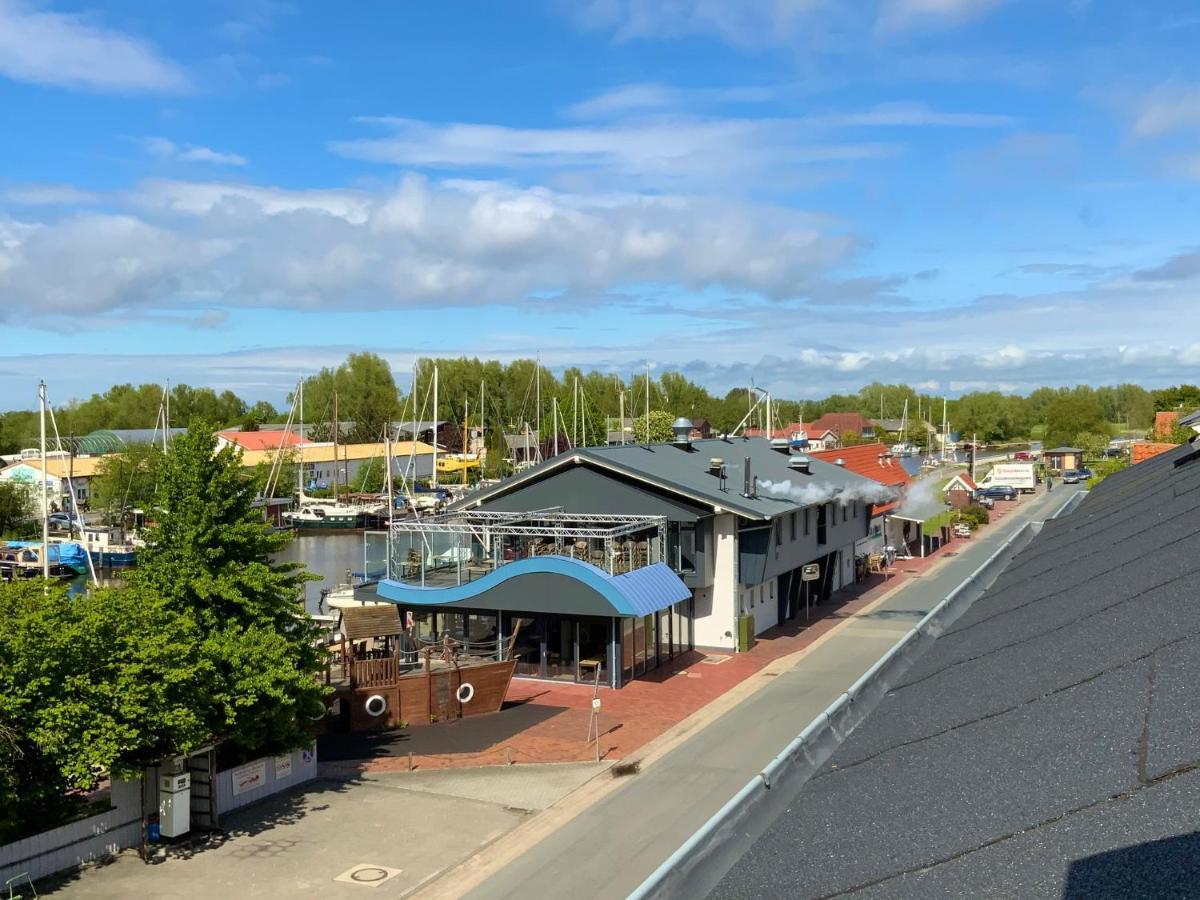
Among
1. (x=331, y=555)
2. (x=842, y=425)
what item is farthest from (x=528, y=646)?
(x=842, y=425)

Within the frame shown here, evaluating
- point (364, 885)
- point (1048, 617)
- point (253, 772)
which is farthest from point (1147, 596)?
point (253, 772)

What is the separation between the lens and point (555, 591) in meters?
31.1

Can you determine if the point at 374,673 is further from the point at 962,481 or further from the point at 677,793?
the point at 962,481

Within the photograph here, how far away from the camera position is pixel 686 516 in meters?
35.4

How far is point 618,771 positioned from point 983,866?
70.8 feet

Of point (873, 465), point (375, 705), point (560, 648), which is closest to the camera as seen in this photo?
point (375, 705)

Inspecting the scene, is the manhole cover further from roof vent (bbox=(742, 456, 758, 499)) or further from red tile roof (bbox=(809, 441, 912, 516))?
red tile roof (bbox=(809, 441, 912, 516))

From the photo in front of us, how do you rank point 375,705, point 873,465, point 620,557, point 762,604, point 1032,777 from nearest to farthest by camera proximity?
1. point 1032,777
2. point 375,705
3. point 620,557
4. point 762,604
5. point 873,465

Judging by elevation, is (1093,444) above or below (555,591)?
above

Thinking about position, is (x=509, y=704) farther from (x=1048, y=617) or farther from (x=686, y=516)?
(x=1048, y=617)

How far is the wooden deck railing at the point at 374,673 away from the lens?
90.6ft

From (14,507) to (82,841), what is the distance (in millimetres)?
64591

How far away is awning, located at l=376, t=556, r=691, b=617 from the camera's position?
100 ft

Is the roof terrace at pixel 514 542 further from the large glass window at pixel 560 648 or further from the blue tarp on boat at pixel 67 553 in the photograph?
the blue tarp on boat at pixel 67 553
